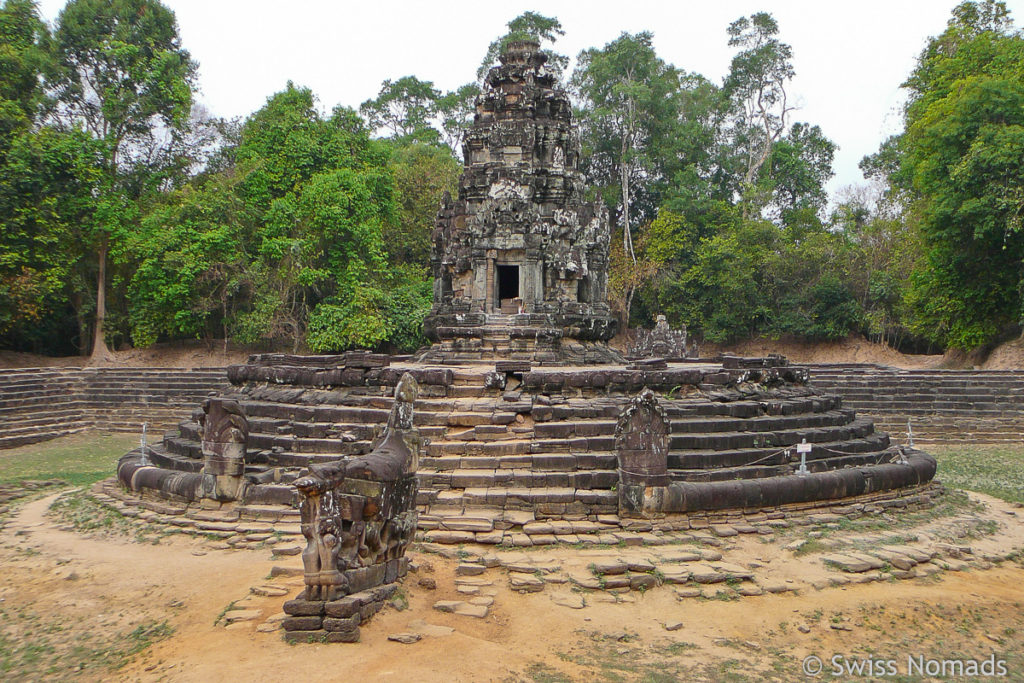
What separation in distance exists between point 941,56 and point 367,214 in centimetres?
2600

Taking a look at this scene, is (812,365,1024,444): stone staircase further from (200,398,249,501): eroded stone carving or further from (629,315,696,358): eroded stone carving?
(200,398,249,501): eroded stone carving

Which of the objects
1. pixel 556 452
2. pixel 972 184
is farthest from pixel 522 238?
pixel 972 184

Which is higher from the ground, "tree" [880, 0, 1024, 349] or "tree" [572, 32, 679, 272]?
Answer: "tree" [572, 32, 679, 272]

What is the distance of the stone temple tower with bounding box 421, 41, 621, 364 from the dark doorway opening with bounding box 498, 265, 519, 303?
0.10 metres

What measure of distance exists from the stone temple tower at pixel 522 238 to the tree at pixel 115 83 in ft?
58.3

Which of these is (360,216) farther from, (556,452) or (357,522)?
(357,522)

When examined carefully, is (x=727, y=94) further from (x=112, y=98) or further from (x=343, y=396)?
(x=343, y=396)

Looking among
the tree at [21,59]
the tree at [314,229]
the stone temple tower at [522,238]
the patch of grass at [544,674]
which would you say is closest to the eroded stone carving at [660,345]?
the stone temple tower at [522,238]

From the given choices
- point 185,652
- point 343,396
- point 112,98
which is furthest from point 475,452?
point 112,98

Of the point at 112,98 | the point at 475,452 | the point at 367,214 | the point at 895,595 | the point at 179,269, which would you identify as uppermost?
the point at 112,98

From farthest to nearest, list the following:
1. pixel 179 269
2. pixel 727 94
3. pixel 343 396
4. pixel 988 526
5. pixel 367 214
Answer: pixel 727 94 < pixel 367 214 < pixel 179 269 < pixel 343 396 < pixel 988 526

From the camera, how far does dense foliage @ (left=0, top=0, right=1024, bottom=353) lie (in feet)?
81.6

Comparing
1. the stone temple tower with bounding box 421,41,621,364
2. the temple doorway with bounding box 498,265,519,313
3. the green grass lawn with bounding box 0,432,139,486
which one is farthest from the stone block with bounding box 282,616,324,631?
the temple doorway with bounding box 498,265,519,313

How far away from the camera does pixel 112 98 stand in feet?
96.0
